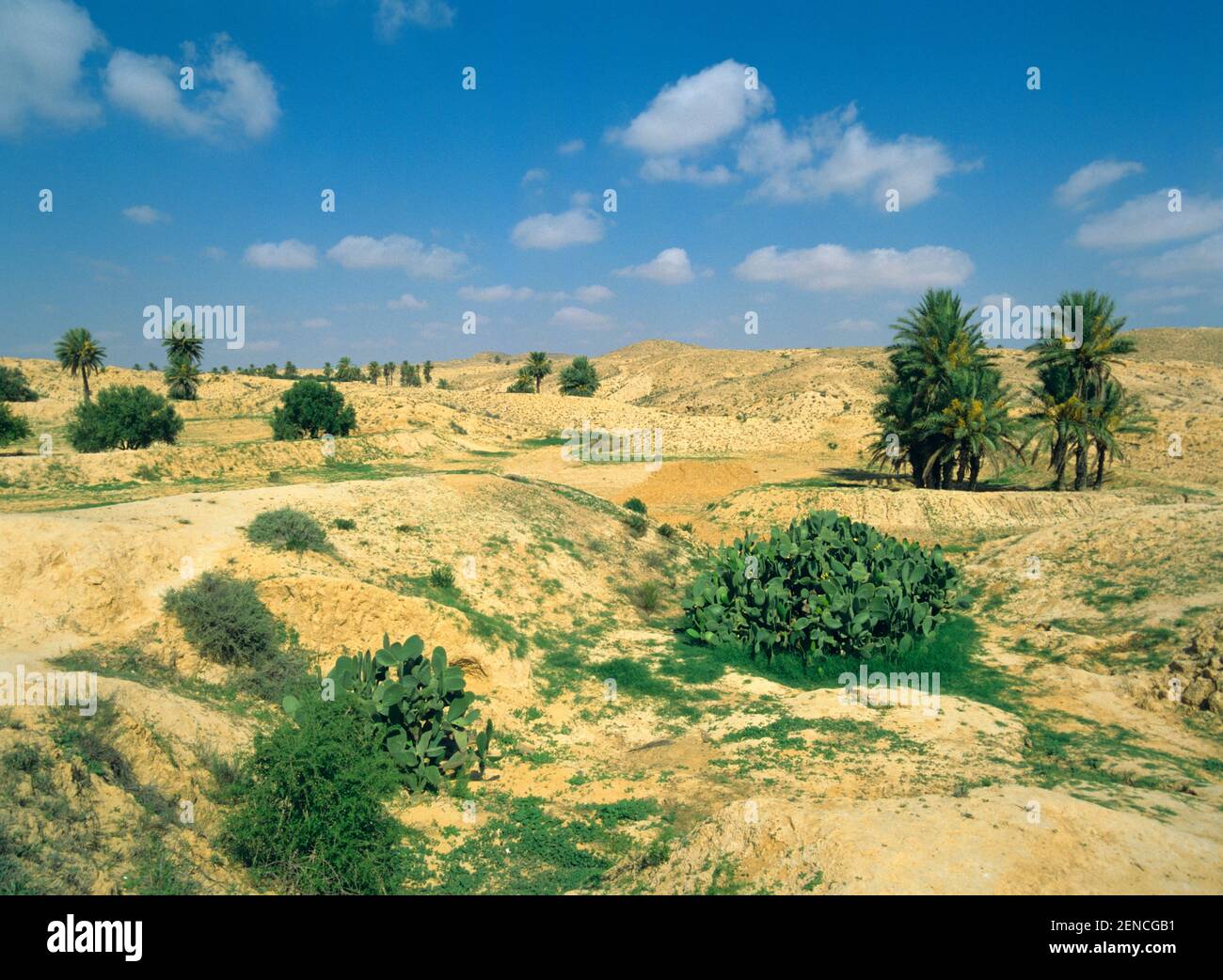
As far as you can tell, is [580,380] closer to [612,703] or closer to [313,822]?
[612,703]

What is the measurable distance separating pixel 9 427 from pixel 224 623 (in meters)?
35.5

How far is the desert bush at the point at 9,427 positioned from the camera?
37.2 meters

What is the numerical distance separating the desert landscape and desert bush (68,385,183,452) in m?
8.01

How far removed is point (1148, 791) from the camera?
31.1 feet

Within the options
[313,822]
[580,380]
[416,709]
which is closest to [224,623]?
[416,709]

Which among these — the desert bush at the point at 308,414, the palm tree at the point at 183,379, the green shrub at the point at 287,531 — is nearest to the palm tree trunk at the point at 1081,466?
the green shrub at the point at 287,531

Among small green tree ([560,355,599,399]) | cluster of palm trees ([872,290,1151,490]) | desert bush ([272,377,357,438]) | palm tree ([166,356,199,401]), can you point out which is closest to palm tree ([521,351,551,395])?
small green tree ([560,355,599,399])

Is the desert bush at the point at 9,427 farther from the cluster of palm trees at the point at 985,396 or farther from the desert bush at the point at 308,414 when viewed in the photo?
the cluster of palm trees at the point at 985,396

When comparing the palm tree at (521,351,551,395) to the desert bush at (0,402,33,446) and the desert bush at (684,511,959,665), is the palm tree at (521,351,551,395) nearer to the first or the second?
the desert bush at (0,402,33,446)

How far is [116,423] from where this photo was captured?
35.9m

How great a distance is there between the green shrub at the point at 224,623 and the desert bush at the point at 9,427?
33487 mm
